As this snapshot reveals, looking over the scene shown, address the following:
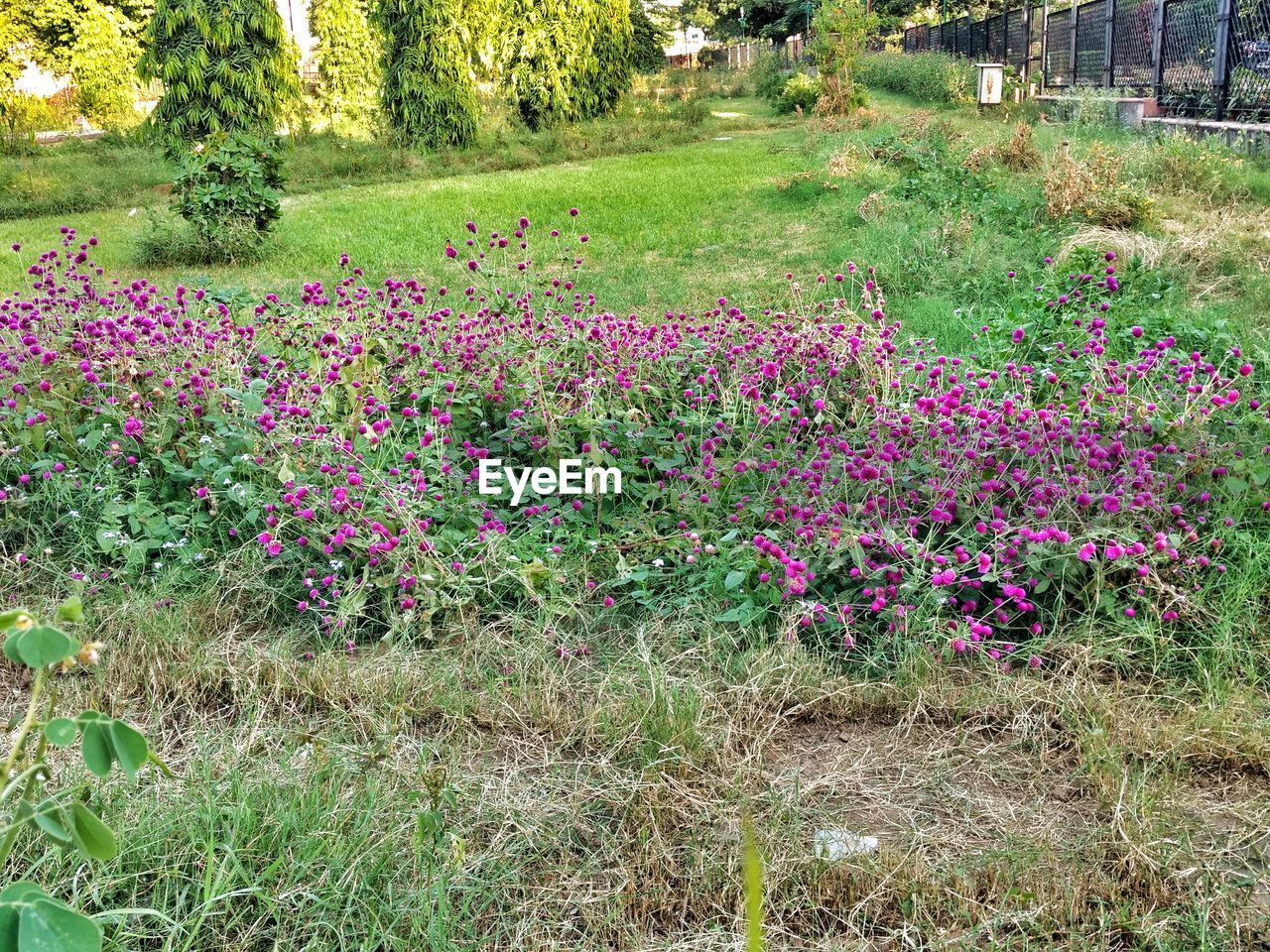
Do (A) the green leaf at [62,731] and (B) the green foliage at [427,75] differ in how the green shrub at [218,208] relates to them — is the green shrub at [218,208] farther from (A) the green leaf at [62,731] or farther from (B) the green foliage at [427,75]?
(A) the green leaf at [62,731]

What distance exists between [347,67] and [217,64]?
344 inches

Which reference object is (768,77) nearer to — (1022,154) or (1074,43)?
(1074,43)

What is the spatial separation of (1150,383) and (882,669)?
175cm

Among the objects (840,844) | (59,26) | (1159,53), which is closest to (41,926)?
(840,844)

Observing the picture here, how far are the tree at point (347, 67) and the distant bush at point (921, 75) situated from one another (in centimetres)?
991

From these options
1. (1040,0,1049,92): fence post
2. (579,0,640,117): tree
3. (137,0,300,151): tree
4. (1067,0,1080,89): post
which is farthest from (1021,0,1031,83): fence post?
(137,0,300,151): tree

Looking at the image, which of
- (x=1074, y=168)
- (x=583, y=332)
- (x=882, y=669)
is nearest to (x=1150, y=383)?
(x=882, y=669)

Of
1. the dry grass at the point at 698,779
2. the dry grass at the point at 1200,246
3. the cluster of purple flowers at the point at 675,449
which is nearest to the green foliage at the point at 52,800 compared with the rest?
the dry grass at the point at 698,779

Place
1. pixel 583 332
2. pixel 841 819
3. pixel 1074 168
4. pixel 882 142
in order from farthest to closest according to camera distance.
Result: pixel 882 142 → pixel 1074 168 → pixel 583 332 → pixel 841 819

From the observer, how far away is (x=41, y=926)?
2.75 ft

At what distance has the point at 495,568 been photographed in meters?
3.10

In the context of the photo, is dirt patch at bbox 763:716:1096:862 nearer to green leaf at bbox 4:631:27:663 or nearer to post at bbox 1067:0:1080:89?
green leaf at bbox 4:631:27:663

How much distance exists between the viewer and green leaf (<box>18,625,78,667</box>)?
2.72 ft

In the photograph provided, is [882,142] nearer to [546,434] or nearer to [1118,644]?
[546,434]
